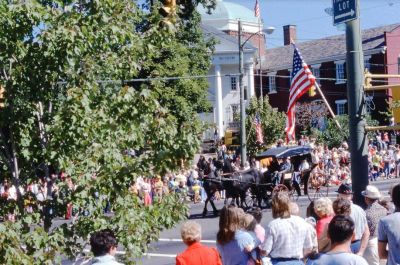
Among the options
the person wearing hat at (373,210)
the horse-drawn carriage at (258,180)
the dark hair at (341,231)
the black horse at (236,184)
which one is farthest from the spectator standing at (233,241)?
the black horse at (236,184)

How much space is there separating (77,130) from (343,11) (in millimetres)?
5328

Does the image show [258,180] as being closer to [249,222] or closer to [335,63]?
[249,222]

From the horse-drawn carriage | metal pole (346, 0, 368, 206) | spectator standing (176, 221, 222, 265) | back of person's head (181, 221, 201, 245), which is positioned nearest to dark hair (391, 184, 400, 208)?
spectator standing (176, 221, 222, 265)

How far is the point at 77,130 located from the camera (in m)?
7.28

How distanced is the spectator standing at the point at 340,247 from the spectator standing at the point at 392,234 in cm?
155

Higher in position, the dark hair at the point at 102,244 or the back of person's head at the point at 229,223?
the dark hair at the point at 102,244

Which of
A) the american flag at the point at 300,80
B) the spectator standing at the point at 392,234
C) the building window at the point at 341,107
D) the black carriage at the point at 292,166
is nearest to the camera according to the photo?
the spectator standing at the point at 392,234

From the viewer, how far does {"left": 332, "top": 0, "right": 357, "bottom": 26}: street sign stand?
35.6 feet

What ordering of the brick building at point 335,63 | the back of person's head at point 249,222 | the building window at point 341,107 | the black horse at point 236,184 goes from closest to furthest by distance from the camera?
the back of person's head at point 249,222
the black horse at point 236,184
the brick building at point 335,63
the building window at point 341,107

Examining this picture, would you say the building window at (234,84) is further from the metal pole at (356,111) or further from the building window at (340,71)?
the metal pole at (356,111)

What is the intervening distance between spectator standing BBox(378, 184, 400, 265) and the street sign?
4.09 metres

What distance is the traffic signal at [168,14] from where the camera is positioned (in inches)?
329

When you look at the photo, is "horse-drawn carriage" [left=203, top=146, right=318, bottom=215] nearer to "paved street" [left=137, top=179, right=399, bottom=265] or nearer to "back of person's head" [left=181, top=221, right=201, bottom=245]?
"paved street" [left=137, top=179, right=399, bottom=265]

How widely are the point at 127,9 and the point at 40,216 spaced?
252 cm
